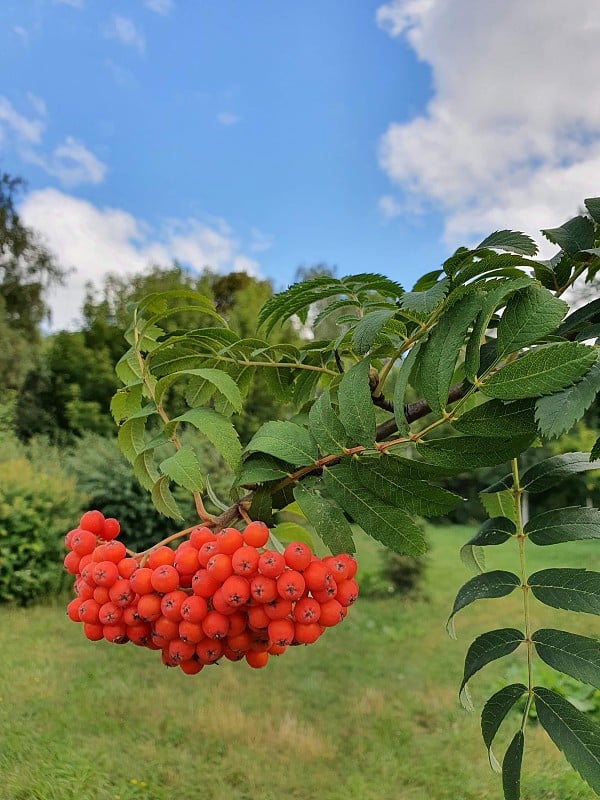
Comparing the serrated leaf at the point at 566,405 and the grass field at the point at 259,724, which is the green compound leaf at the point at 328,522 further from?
the grass field at the point at 259,724

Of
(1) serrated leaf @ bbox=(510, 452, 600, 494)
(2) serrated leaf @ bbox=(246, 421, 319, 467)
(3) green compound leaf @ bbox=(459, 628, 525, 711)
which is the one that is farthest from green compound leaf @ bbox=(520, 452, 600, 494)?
(2) serrated leaf @ bbox=(246, 421, 319, 467)

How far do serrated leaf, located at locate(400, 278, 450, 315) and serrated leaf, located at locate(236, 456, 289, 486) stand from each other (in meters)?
0.16

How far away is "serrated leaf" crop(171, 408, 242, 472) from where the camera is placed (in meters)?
0.50

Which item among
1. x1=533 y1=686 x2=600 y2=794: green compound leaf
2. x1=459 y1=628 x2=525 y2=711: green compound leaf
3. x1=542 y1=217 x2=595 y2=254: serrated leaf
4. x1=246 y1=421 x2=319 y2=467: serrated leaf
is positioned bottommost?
x1=533 y1=686 x2=600 y2=794: green compound leaf

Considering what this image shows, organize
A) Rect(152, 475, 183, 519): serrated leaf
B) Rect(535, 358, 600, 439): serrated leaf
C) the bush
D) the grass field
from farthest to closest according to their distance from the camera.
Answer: the bush → the grass field → Rect(152, 475, 183, 519): serrated leaf → Rect(535, 358, 600, 439): serrated leaf

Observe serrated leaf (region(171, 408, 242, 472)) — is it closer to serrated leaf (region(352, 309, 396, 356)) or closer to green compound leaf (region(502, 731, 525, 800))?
serrated leaf (region(352, 309, 396, 356))

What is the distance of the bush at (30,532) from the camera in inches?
164

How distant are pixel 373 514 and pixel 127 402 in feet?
1.07

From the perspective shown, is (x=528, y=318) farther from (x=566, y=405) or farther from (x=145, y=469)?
(x=145, y=469)

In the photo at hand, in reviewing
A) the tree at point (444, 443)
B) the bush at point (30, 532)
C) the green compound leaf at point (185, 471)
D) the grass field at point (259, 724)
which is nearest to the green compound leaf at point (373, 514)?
the tree at point (444, 443)

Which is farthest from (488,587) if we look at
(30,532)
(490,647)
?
(30,532)

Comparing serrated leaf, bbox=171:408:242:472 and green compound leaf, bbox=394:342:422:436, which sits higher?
green compound leaf, bbox=394:342:422:436

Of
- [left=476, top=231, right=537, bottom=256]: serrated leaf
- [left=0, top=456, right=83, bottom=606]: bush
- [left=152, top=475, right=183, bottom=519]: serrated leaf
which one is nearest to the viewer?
[left=476, top=231, right=537, bottom=256]: serrated leaf

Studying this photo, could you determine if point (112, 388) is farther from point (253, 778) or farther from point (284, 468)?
point (284, 468)
